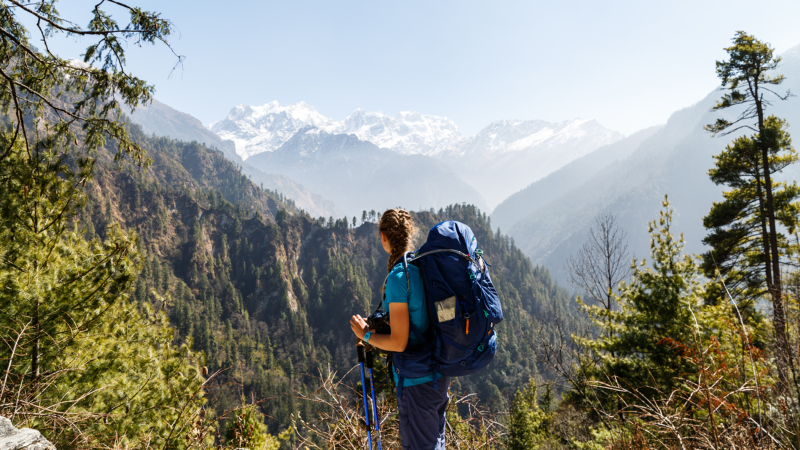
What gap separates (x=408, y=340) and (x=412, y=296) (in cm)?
25

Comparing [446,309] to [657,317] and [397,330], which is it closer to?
[397,330]

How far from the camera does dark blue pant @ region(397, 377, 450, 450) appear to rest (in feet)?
6.61

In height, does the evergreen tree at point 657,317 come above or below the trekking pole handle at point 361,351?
below

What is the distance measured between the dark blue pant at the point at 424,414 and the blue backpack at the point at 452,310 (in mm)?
116

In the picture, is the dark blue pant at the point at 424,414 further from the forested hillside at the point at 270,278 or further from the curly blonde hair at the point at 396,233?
the forested hillside at the point at 270,278

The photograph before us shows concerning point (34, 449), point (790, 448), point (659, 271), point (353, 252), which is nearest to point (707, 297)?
point (659, 271)

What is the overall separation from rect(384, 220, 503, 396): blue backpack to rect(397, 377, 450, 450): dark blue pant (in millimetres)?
116

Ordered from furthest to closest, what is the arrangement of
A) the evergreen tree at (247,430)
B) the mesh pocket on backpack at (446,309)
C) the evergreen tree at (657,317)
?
1. the evergreen tree at (657,317)
2. the evergreen tree at (247,430)
3. the mesh pocket on backpack at (446,309)

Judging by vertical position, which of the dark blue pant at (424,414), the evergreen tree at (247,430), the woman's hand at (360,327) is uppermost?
the woman's hand at (360,327)

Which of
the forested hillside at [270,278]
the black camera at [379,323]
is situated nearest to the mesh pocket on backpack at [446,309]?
the black camera at [379,323]

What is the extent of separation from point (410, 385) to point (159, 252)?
134738mm

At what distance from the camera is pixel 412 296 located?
193cm

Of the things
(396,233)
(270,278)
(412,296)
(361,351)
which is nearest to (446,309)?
(412,296)

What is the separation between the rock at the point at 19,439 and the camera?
1861 millimetres
